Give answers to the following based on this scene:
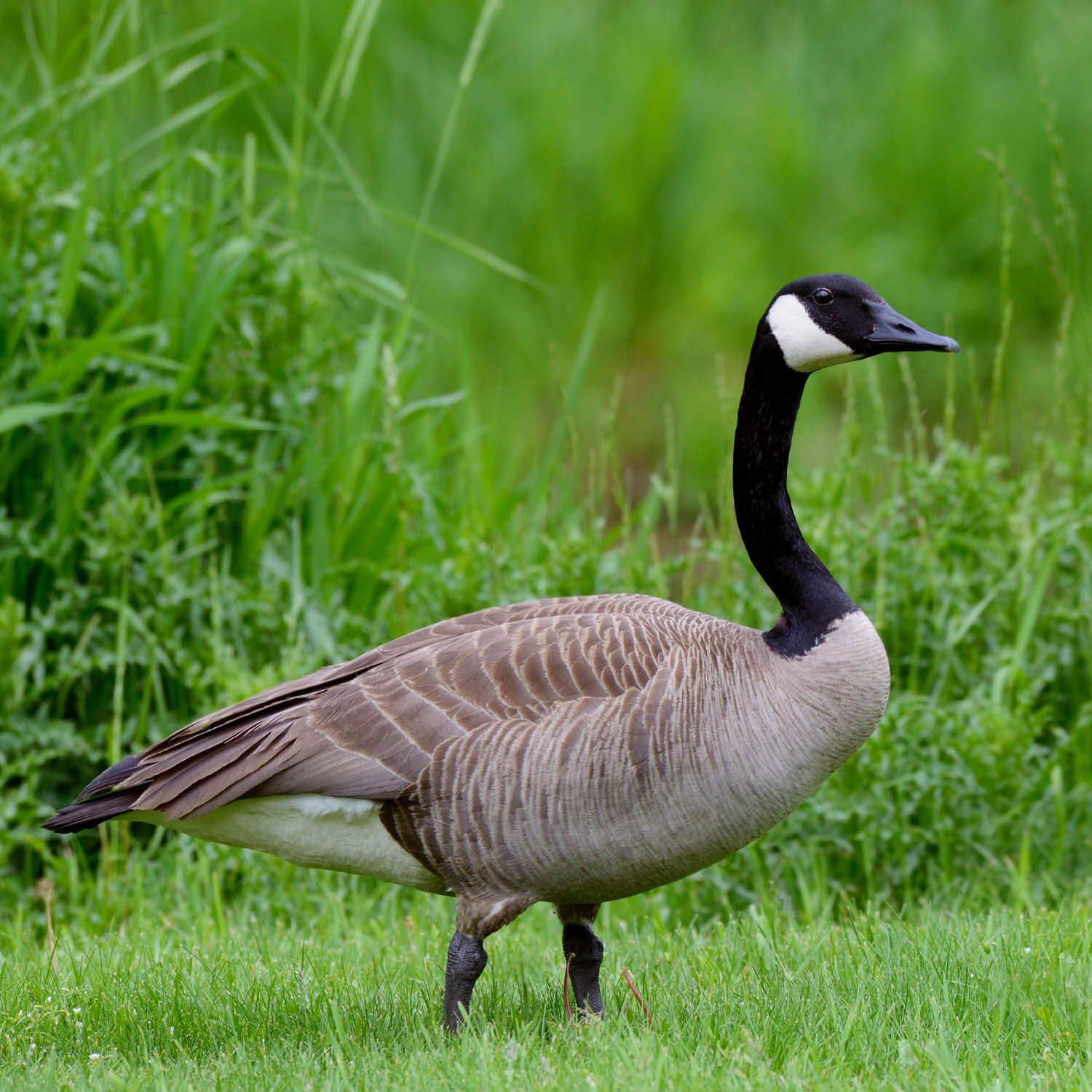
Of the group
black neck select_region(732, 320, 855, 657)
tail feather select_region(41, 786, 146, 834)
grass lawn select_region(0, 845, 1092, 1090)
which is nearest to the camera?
grass lawn select_region(0, 845, 1092, 1090)

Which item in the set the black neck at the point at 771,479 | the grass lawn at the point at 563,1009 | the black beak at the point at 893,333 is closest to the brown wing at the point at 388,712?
the black neck at the point at 771,479

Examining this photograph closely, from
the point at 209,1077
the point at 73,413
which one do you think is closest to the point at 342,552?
the point at 73,413

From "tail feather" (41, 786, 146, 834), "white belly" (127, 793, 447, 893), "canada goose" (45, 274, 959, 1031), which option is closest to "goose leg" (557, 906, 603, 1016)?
"canada goose" (45, 274, 959, 1031)

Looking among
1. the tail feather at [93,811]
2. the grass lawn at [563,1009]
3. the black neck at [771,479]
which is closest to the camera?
the grass lawn at [563,1009]

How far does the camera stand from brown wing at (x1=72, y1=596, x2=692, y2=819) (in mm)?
3559

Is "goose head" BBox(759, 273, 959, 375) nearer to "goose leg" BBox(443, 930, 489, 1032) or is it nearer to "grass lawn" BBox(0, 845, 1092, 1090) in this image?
"grass lawn" BBox(0, 845, 1092, 1090)

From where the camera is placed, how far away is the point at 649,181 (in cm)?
999

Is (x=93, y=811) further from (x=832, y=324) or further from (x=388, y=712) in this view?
(x=832, y=324)

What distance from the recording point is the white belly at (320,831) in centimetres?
364

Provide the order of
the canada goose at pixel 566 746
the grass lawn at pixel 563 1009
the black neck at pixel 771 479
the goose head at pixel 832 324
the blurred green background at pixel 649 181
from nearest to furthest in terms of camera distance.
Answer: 1. the grass lawn at pixel 563 1009
2. the canada goose at pixel 566 746
3. the goose head at pixel 832 324
4. the black neck at pixel 771 479
5. the blurred green background at pixel 649 181

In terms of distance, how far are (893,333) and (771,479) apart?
0.50m

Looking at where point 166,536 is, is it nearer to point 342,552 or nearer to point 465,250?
point 342,552

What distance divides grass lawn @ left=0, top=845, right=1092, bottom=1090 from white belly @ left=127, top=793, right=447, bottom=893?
0.34m

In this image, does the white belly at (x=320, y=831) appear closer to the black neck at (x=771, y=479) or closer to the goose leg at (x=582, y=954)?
the goose leg at (x=582, y=954)
